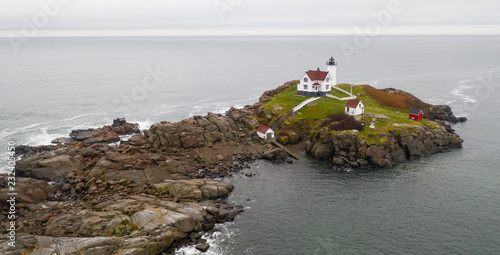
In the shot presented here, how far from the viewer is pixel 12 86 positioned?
13350 centimetres

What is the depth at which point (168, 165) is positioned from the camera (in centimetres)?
5644

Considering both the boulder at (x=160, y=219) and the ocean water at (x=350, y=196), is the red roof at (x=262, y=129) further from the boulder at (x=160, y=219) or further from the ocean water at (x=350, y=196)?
the boulder at (x=160, y=219)

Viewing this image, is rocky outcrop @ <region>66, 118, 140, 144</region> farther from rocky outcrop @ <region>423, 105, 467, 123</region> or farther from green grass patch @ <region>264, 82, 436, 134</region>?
rocky outcrop @ <region>423, 105, 467, 123</region>

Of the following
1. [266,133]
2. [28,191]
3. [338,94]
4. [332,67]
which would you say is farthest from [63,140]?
[332,67]

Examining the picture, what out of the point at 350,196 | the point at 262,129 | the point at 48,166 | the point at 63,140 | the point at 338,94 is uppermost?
the point at 338,94

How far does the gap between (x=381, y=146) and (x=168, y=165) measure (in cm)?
3646

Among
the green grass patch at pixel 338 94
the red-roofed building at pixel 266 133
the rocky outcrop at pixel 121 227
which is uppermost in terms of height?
the green grass patch at pixel 338 94

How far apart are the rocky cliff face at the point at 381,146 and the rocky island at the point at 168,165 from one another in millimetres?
181

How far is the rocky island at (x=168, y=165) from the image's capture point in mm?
37719

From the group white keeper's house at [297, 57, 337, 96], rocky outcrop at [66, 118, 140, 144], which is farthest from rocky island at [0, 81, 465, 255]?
white keeper's house at [297, 57, 337, 96]

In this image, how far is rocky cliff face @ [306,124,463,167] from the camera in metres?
59.7

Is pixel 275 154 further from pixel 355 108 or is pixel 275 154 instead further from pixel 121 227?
pixel 121 227

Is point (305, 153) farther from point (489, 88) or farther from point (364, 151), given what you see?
point (489, 88)

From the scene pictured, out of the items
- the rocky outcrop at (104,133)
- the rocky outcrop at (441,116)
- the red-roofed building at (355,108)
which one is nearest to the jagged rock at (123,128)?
the rocky outcrop at (104,133)
